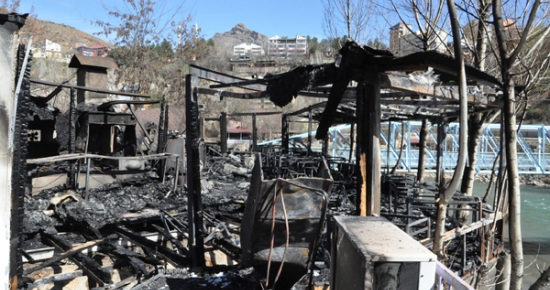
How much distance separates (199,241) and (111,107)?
895cm

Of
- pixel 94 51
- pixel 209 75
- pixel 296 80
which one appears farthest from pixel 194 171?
pixel 94 51

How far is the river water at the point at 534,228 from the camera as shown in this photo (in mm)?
14555

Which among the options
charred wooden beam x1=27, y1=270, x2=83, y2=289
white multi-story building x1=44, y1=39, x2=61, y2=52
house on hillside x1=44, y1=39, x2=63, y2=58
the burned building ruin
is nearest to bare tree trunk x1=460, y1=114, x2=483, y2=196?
the burned building ruin

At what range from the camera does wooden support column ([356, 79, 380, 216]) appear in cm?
552

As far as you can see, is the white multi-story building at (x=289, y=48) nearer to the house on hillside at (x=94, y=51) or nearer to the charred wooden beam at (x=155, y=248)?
the house on hillside at (x=94, y=51)

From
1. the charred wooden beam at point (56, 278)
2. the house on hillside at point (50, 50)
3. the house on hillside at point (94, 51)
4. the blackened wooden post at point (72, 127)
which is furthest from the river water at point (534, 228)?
the house on hillside at point (50, 50)

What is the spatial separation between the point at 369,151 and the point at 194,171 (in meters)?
2.49

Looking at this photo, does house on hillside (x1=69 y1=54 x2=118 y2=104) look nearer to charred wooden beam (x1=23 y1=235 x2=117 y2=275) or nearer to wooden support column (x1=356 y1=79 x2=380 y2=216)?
charred wooden beam (x1=23 y1=235 x2=117 y2=275)

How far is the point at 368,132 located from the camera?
18.3 feet

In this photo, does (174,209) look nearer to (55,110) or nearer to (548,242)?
(55,110)

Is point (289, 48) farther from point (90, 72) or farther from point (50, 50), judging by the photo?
point (90, 72)

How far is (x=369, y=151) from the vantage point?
556cm

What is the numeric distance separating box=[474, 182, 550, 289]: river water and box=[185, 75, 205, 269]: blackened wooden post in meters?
8.01

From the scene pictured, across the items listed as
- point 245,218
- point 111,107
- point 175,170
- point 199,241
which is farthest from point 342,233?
point 111,107
